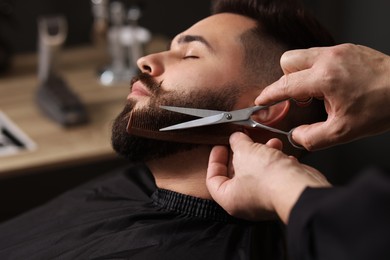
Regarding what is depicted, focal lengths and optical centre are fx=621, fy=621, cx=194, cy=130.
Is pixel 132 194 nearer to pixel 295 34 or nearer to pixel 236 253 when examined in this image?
pixel 236 253

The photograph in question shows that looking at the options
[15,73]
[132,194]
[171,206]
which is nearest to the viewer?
[171,206]

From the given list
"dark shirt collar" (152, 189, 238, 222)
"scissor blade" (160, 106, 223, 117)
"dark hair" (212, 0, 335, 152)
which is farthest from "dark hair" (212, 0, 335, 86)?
"dark shirt collar" (152, 189, 238, 222)

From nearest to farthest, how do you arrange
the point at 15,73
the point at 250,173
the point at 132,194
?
the point at 250,173 → the point at 132,194 → the point at 15,73

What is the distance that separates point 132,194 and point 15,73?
106 cm

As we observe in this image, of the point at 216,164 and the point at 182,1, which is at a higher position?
the point at 216,164

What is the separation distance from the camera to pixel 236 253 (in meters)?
1.14

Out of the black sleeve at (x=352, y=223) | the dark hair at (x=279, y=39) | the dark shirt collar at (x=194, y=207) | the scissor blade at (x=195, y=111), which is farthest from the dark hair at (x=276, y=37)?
the black sleeve at (x=352, y=223)

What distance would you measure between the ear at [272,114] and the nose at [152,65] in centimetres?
23

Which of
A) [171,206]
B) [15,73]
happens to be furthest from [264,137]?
[15,73]

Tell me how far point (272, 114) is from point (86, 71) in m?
1.22

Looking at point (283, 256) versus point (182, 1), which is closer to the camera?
point (283, 256)

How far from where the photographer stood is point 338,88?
103cm

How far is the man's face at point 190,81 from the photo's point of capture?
123cm

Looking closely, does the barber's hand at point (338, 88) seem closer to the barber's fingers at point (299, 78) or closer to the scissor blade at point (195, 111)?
the barber's fingers at point (299, 78)
